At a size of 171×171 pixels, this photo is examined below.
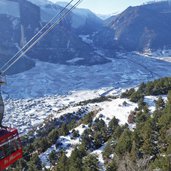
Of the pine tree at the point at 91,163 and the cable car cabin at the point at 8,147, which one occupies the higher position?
the cable car cabin at the point at 8,147

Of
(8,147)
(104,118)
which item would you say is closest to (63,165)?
(8,147)

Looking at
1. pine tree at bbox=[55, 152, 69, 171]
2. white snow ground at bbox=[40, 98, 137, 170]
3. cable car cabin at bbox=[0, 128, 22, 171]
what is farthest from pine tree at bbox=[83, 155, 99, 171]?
cable car cabin at bbox=[0, 128, 22, 171]

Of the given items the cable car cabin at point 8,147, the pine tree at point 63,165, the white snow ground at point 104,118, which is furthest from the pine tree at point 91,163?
the cable car cabin at point 8,147

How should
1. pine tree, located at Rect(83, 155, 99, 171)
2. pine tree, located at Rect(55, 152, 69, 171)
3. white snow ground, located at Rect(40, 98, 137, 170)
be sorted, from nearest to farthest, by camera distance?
pine tree, located at Rect(83, 155, 99, 171)
pine tree, located at Rect(55, 152, 69, 171)
white snow ground, located at Rect(40, 98, 137, 170)

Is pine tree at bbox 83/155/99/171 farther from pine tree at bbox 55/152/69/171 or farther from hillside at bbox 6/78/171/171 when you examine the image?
pine tree at bbox 55/152/69/171

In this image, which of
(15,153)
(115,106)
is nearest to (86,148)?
(115,106)

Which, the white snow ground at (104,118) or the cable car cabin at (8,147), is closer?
the cable car cabin at (8,147)

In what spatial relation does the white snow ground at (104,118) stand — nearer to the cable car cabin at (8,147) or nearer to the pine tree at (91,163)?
the pine tree at (91,163)

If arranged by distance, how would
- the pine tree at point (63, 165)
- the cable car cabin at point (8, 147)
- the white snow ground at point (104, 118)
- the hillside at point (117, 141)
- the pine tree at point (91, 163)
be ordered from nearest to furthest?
the cable car cabin at point (8, 147) < the hillside at point (117, 141) < the pine tree at point (91, 163) < the pine tree at point (63, 165) < the white snow ground at point (104, 118)

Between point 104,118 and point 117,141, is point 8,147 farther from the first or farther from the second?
point 104,118
